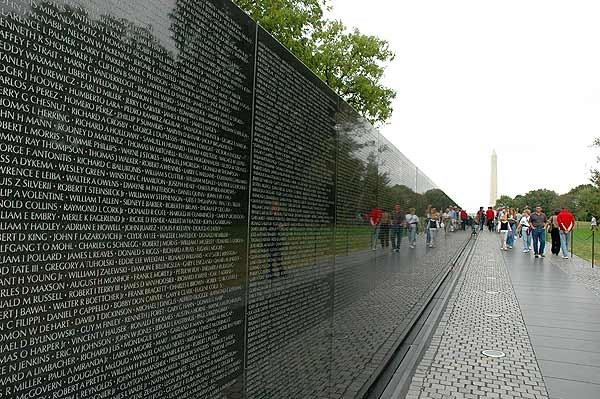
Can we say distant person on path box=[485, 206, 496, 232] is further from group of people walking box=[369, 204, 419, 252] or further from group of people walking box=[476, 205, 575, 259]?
group of people walking box=[369, 204, 419, 252]

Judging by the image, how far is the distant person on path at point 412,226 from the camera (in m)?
8.68

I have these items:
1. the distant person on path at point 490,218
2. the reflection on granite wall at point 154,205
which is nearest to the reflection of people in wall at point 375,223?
the reflection on granite wall at point 154,205

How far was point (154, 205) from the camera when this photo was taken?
1.95 metres

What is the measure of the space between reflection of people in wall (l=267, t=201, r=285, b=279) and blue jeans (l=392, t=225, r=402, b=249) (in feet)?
13.6

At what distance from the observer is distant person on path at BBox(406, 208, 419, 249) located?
28.5ft

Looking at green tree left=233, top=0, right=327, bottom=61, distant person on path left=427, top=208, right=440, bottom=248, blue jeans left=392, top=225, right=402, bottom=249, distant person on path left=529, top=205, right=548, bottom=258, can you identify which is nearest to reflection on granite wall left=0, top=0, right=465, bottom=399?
blue jeans left=392, top=225, right=402, bottom=249

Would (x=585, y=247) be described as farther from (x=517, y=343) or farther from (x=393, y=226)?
(x=393, y=226)

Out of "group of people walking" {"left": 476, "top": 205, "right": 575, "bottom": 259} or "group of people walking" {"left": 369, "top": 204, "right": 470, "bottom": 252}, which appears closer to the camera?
"group of people walking" {"left": 369, "top": 204, "right": 470, "bottom": 252}

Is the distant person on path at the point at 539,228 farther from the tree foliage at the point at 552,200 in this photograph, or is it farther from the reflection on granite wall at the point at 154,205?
the tree foliage at the point at 552,200

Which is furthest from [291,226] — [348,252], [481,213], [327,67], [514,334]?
[481,213]

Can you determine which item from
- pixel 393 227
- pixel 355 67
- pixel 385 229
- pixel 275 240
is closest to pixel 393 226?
pixel 393 227

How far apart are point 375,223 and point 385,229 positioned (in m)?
0.66

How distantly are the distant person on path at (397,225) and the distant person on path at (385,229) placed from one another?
1.21 ft

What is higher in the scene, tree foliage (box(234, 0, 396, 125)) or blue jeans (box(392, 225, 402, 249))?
tree foliage (box(234, 0, 396, 125))
